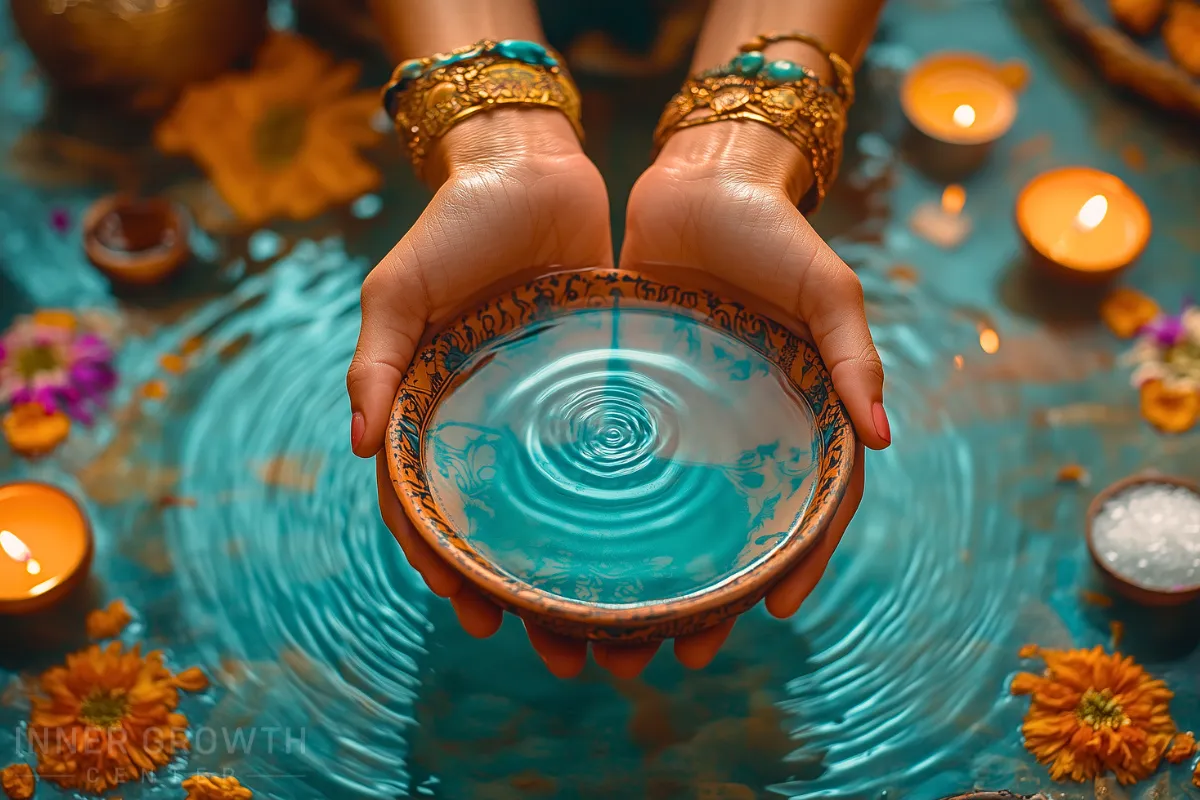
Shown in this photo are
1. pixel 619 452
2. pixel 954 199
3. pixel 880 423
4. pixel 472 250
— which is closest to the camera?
pixel 880 423

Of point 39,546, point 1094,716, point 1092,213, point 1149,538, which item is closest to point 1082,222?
point 1092,213

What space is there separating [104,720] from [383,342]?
0.56m

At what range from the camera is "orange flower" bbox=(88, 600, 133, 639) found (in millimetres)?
→ 1403

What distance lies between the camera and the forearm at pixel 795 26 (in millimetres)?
1466

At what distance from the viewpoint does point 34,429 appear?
156cm

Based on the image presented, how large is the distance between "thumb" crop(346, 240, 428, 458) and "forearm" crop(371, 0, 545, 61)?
0.35 meters

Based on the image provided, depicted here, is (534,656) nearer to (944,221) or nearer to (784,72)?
(784,72)

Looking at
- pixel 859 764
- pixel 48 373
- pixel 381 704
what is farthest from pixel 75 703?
pixel 859 764

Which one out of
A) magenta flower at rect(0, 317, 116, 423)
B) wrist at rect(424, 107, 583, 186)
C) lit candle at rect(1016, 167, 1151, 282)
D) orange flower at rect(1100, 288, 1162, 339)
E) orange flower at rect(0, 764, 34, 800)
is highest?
wrist at rect(424, 107, 583, 186)

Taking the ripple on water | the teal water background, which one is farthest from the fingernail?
the ripple on water

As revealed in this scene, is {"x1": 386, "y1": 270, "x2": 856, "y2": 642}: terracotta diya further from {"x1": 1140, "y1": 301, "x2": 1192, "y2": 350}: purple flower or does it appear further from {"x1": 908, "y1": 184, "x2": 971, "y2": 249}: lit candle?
{"x1": 1140, "y1": 301, "x2": 1192, "y2": 350}: purple flower

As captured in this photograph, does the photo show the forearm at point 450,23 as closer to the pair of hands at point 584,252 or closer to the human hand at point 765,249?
the pair of hands at point 584,252

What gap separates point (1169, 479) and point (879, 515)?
0.36m

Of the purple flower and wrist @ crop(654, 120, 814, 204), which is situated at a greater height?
wrist @ crop(654, 120, 814, 204)
